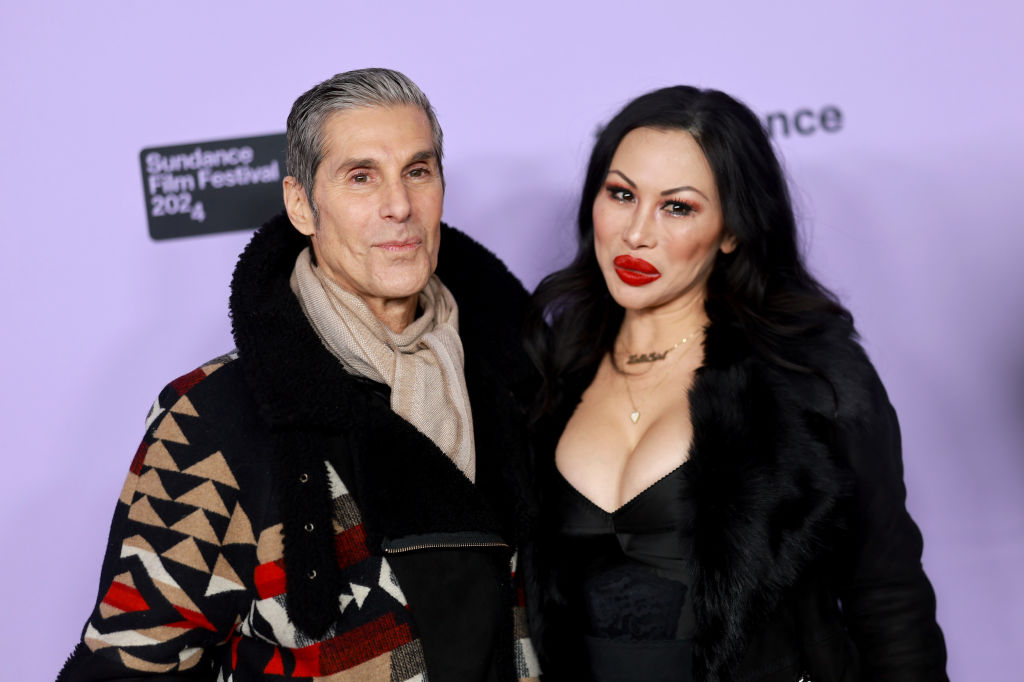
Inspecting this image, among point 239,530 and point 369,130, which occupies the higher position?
point 369,130

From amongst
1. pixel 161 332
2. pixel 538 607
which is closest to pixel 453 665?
pixel 538 607

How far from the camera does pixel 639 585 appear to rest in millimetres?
1863

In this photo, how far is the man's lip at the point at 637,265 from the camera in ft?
6.70

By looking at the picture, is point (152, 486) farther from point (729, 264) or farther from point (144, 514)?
point (729, 264)

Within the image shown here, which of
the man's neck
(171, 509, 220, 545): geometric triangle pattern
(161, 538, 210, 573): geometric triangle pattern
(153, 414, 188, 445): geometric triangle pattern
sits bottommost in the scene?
(161, 538, 210, 573): geometric triangle pattern

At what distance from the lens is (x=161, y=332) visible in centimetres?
249

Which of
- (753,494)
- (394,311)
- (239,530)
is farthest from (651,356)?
(239,530)

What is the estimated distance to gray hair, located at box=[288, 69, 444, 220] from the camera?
1758 millimetres


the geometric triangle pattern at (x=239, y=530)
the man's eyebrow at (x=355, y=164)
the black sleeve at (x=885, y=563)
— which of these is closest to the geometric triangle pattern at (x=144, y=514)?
the geometric triangle pattern at (x=239, y=530)

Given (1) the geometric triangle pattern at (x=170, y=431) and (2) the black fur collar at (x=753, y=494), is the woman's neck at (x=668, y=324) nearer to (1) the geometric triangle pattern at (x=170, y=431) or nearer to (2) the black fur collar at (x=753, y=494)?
(2) the black fur collar at (x=753, y=494)

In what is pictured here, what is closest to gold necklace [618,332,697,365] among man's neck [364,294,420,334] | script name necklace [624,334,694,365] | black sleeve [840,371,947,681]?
script name necklace [624,334,694,365]

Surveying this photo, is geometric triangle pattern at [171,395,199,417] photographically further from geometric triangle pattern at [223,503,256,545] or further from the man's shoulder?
geometric triangle pattern at [223,503,256,545]

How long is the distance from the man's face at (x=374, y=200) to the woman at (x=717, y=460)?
491mm

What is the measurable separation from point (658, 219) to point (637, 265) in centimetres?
11
